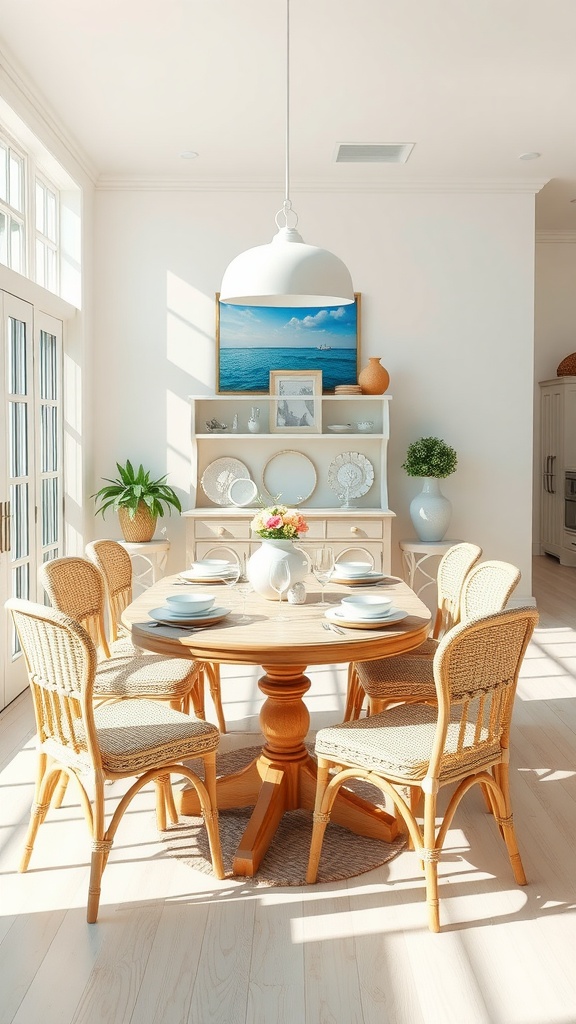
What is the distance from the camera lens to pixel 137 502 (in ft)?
18.6

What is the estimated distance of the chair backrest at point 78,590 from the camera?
314cm

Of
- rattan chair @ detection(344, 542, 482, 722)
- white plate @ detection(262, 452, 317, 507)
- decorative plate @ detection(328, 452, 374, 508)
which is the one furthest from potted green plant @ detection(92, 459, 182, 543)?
rattan chair @ detection(344, 542, 482, 722)

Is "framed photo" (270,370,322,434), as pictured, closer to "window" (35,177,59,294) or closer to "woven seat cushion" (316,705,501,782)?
"window" (35,177,59,294)

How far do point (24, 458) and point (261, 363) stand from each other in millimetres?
2002

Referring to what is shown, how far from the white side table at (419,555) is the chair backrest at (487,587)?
229 centimetres

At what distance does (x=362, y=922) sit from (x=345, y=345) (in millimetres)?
4331

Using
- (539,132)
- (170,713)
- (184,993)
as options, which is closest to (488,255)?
(539,132)

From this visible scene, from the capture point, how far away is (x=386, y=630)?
8.84 ft

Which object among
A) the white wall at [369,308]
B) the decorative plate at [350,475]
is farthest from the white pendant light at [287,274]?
the white wall at [369,308]

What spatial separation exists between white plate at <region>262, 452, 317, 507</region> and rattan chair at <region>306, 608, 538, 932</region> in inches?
137

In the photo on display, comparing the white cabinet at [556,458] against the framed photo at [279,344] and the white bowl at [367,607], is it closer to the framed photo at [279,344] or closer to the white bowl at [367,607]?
the framed photo at [279,344]

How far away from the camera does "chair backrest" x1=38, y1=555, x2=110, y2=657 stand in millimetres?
3143

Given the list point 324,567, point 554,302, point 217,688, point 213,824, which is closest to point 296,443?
point 217,688

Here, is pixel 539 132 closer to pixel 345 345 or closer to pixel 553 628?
pixel 345 345
